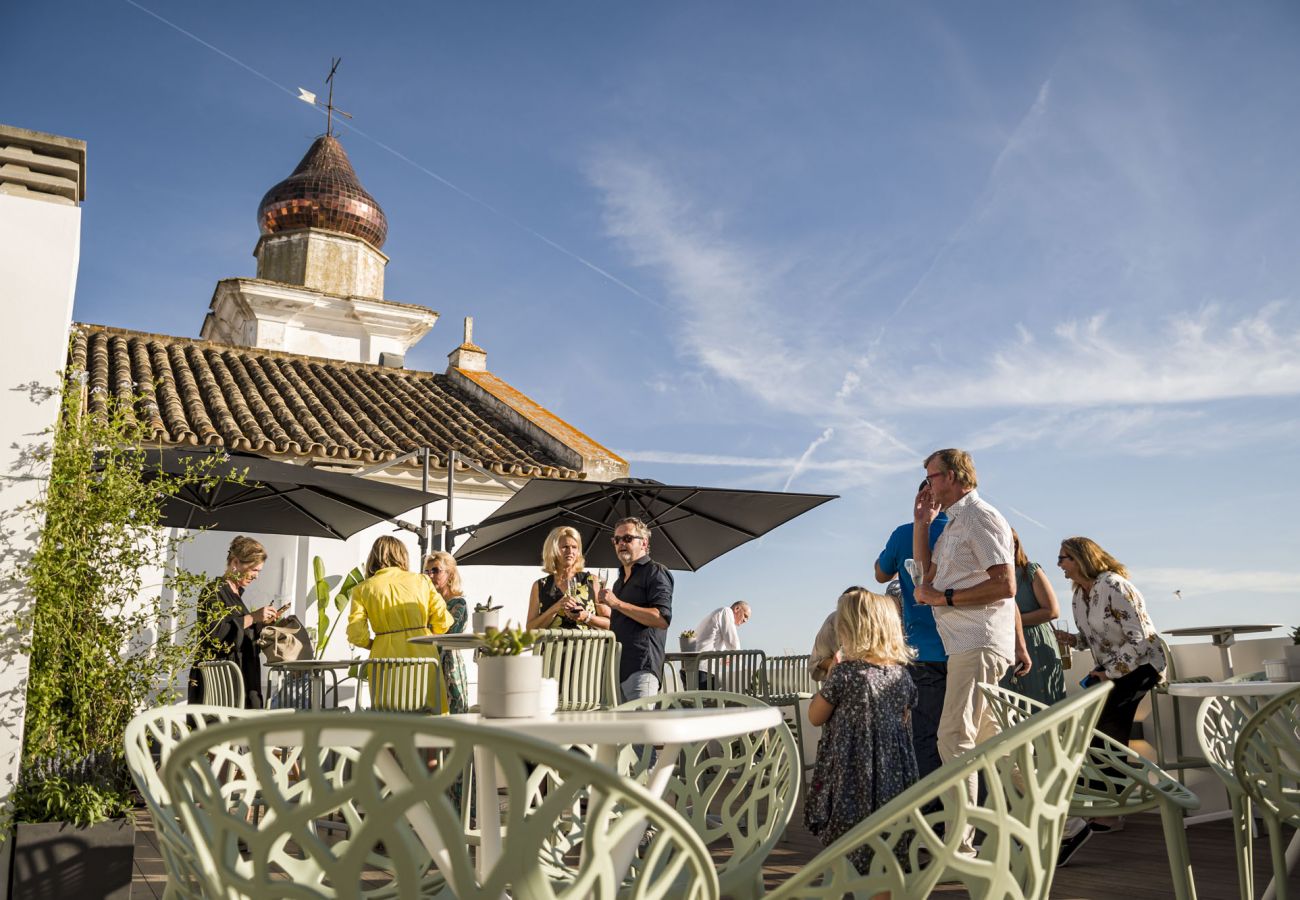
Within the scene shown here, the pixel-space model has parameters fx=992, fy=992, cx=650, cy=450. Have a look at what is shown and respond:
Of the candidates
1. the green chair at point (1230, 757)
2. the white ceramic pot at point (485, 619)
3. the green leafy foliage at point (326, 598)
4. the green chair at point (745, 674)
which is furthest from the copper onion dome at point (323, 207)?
the green chair at point (1230, 757)

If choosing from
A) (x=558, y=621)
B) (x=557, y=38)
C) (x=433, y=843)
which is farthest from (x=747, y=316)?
(x=433, y=843)

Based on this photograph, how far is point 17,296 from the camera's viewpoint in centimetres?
419

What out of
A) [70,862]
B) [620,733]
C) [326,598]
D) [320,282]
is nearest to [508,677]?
[620,733]

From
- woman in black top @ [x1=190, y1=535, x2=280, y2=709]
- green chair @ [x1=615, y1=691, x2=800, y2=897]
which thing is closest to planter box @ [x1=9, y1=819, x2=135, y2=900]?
green chair @ [x1=615, y1=691, x2=800, y2=897]

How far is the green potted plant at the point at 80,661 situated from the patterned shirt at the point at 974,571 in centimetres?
339

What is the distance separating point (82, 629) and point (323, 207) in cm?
2538

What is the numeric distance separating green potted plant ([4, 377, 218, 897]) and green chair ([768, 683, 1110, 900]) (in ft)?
10.6

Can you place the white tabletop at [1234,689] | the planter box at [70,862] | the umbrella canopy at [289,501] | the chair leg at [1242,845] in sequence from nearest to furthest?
1. the chair leg at [1242,845]
2. the white tabletop at [1234,689]
3. the planter box at [70,862]
4. the umbrella canopy at [289,501]

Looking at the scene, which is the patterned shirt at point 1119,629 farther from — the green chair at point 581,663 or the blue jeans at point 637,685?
the green chair at point 581,663

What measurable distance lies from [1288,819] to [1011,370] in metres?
6.82

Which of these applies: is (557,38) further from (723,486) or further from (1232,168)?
(1232,168)

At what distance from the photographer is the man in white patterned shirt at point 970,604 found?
14.4 feet

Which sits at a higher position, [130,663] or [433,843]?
[130,663]

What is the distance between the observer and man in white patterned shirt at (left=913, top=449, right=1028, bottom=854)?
440 cm
